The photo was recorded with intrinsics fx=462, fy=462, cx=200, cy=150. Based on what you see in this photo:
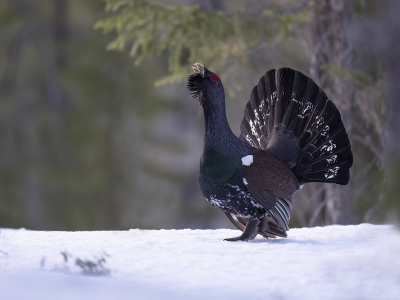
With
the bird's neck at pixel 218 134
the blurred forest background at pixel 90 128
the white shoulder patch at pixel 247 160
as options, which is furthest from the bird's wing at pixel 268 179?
the blurred forest background at pixel 90 128

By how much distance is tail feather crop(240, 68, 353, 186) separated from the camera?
343cm

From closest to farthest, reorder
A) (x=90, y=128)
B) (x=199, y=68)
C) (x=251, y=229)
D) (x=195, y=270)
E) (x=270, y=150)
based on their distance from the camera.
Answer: (x=195, y=270) → (x=199, y=68) → (x=251, y=229) → (x=270, y=150) → (x=90, y=128)

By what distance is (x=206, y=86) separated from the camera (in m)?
3.02

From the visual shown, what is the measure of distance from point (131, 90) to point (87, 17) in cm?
258

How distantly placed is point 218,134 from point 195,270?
120 centimetres

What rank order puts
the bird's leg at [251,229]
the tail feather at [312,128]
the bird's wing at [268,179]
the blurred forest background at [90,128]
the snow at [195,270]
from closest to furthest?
the snow at [195,270] → the bird's wing at [268,179] → the bird's leg at [251,229] → the tail feather at [312,128] → the blurred forest background at [90,128]

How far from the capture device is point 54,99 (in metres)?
12.0

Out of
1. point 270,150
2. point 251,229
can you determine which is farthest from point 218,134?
point 251,229

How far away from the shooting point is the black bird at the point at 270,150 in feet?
9.69

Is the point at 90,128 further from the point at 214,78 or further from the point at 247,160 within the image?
the point at 247,160

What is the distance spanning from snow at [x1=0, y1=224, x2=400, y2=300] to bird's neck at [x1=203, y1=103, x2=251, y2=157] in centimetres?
62

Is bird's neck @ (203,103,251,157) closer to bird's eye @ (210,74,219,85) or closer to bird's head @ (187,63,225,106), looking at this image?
bird's head @ (187,63,225,106)

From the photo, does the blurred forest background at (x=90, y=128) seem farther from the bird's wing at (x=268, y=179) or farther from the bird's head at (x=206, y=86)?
the bird's head at (x=206, y=86)

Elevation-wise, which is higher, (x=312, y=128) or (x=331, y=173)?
(x=312, y=128)
